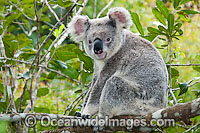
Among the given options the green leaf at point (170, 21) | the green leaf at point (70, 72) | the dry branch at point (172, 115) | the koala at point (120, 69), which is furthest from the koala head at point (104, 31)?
the dry branch at point (172, 115)

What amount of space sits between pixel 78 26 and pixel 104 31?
0.57m

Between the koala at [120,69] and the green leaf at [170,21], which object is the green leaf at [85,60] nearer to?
the koala at [120,69]

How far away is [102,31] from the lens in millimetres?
4379

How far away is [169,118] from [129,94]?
1.09 m

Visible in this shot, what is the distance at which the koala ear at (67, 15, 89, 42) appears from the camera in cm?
464

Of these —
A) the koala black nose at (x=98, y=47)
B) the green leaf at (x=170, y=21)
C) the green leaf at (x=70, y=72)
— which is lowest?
the green leaf at (x=70, y=72)

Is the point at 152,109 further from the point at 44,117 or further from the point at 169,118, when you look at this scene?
the point at 44,117

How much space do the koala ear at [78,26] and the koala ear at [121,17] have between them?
45cm

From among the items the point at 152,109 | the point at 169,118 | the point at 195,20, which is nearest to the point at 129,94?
the point at 152,109

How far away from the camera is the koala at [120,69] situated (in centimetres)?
376

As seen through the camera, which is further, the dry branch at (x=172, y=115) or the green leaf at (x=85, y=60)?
the green leaf at (x=85, y=60)

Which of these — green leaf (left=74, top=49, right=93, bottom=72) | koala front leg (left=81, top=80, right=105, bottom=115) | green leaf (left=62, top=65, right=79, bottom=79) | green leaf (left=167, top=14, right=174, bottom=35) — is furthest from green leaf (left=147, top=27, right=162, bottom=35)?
green leaf (left=62, top=65, right=79, bottom=79)

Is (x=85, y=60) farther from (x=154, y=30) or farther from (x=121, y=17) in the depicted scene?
(x=154, y=30)

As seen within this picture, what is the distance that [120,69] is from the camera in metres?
4.23
